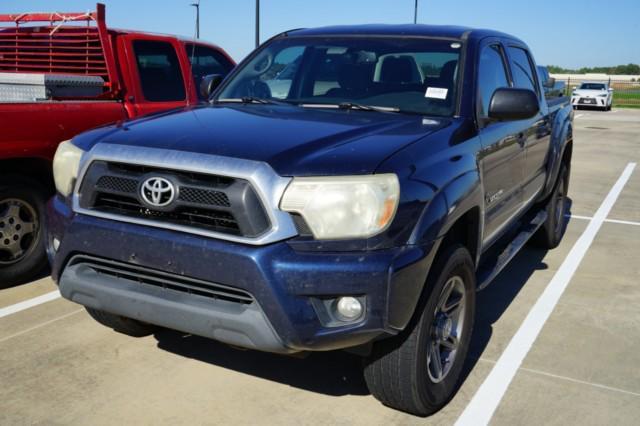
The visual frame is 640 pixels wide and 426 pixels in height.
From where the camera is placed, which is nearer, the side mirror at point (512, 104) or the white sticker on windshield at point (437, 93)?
the side mirror at point (512, 104)

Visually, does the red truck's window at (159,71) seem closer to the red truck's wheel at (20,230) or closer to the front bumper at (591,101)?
the red truck's wheel at (20,230)

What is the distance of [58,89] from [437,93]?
113 inches

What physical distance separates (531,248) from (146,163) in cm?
463

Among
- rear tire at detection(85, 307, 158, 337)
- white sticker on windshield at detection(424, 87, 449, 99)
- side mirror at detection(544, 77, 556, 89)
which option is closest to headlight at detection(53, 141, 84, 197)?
rear tire at detection(85, 307, 158, 337)

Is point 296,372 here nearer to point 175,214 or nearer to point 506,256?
point 175,214

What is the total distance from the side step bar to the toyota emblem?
5.77ft

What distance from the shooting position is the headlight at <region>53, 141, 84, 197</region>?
3.34m

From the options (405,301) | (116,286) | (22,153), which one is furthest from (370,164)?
(22,153)

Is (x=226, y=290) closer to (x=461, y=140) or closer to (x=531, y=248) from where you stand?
(x=461, y=140)

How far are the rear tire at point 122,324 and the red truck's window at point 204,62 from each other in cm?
273

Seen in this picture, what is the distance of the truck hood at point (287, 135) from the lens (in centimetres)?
287

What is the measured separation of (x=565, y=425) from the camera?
333 centimetres

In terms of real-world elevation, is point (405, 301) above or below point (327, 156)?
below

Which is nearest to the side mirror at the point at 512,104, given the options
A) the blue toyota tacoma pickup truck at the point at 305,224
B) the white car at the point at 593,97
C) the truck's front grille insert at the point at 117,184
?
the blue toyota tacoma pickup truck at the point at 305,224
